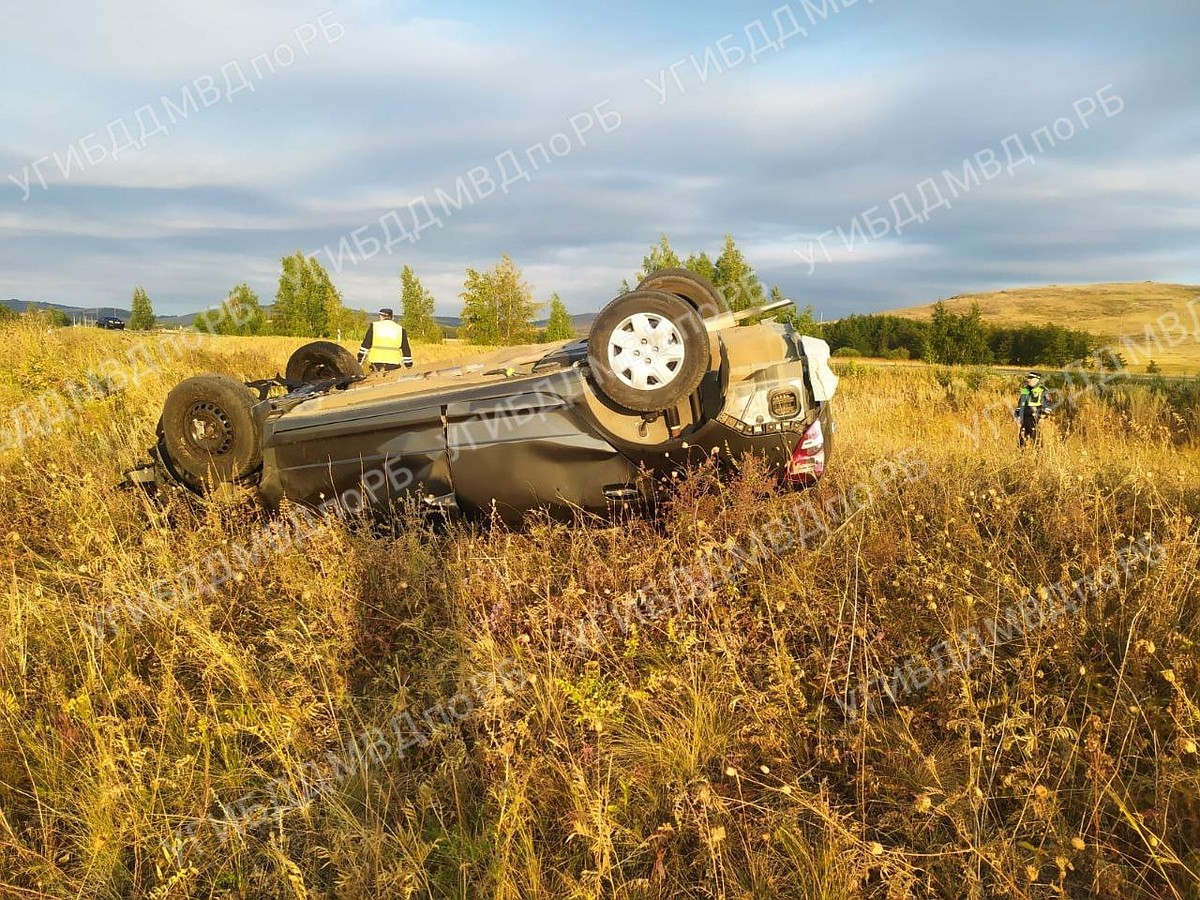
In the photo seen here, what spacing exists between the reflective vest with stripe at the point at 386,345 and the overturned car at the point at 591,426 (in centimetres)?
520

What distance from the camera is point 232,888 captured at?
205cm

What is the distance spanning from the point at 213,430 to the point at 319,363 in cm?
219

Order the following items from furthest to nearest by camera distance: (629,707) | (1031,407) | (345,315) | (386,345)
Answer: (345,315) < (386,345) < (1031,407) < (629,707)

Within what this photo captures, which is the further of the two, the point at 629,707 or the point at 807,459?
the point at 807,459

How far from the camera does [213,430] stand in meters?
4.98

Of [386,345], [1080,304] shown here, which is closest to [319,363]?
[386,345]

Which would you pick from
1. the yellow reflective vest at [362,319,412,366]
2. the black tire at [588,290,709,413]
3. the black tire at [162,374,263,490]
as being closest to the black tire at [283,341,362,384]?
the black tire at [162,374,263,490]

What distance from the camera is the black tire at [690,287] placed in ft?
17.8

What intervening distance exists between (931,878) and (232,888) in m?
Answer: 2.08

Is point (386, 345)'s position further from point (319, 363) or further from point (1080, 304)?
point (1080, 304)

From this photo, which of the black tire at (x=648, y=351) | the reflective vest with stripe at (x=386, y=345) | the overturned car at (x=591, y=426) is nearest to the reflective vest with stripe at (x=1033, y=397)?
the overturned car at (x=591, y=426)

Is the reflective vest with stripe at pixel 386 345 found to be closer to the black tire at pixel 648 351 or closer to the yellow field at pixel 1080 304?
the black tire at pixel 648 351

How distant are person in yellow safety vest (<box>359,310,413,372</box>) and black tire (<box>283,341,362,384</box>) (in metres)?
→ 2.29

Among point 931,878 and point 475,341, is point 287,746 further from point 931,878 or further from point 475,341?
point 475,341
